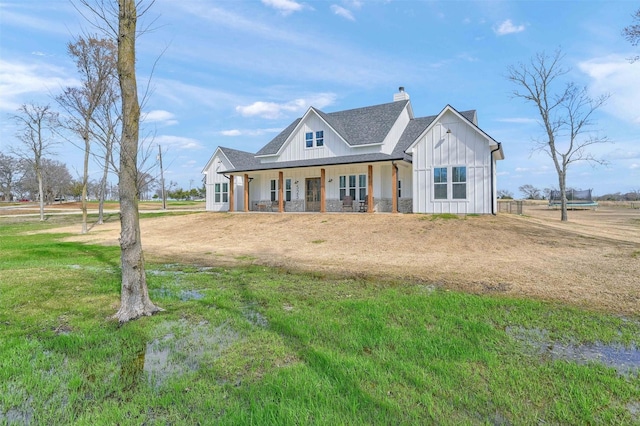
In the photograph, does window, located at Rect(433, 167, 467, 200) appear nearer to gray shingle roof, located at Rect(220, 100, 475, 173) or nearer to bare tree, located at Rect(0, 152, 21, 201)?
gray shingle roof, located at Rect(220, 100, 475, 173)

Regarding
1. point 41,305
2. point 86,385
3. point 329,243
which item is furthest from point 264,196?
point 86,385

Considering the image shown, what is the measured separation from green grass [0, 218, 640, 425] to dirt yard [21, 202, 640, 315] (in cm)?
158

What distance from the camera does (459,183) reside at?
701 inches

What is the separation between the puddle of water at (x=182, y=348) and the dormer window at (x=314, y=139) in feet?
65.7

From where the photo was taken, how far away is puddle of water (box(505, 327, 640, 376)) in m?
3.35

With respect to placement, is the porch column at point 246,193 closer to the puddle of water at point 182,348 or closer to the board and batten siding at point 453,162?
the board and batten siding at point 453,162

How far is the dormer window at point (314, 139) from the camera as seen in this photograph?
23.4 meters

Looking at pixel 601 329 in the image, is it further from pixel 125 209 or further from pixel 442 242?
pixel 442 242

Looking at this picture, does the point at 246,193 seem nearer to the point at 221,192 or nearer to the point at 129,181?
the point at 221,192

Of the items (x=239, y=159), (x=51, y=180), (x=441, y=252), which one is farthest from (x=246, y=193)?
(x=51, y=180)

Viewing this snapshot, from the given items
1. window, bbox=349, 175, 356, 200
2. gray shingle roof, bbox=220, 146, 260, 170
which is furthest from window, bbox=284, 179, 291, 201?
window, bbox=349, 175, 356, 200

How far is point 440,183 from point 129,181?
54.2ft

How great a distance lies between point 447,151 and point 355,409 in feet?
57.6

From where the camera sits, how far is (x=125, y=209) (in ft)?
16.2
